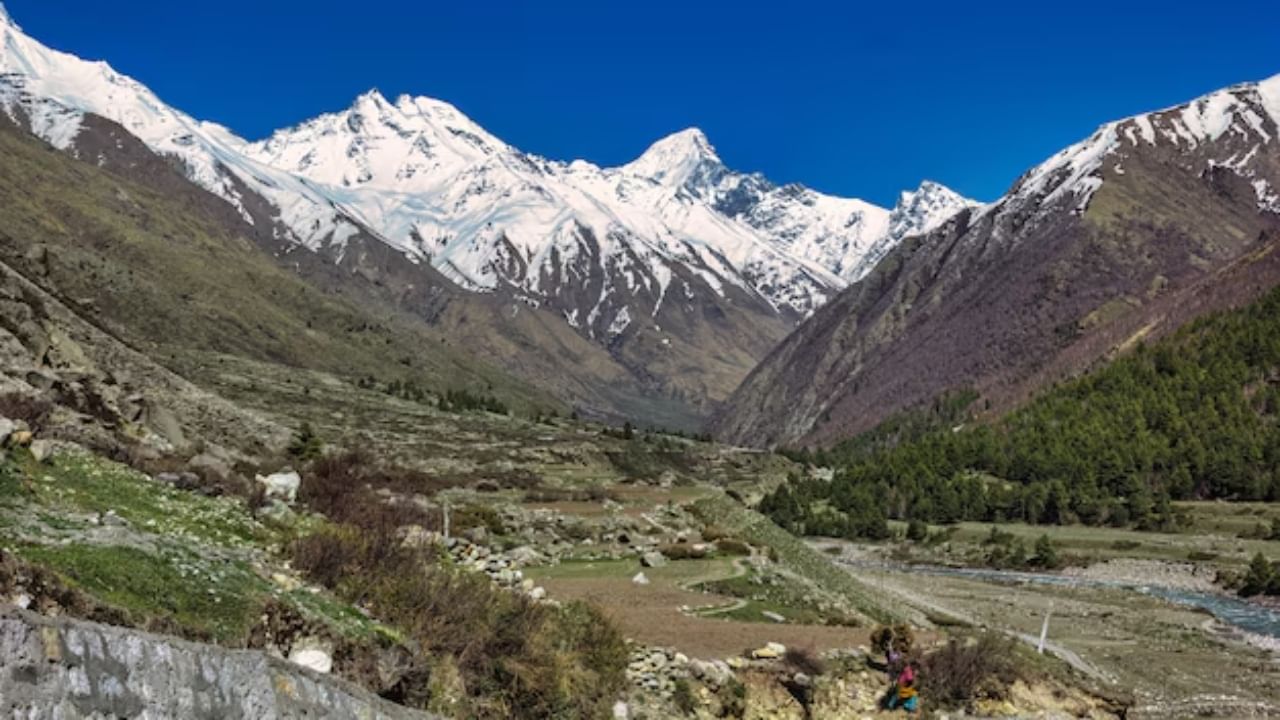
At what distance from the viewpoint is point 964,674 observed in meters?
30.6

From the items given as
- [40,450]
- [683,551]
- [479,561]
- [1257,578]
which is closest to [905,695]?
[479,561]

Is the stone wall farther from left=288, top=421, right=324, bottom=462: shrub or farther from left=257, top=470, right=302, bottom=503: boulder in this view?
left=288, top=421, right=324, bottom=462: shrub

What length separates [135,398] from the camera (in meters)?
38.4

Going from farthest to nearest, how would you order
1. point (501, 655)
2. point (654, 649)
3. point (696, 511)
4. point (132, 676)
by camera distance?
1. point (696, 511)
2. point (654, 649)
3. point (501, 655)
4. point (132, 676)

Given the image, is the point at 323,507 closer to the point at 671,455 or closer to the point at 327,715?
the point at 327,715

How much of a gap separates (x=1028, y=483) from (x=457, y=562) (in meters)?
148

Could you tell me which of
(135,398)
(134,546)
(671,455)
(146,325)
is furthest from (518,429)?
(134,546)

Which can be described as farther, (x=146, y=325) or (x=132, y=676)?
(x=146, y=325)

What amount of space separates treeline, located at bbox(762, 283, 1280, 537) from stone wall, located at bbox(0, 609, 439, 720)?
12998 cm

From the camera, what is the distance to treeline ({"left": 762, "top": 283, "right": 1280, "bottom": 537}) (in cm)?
14288

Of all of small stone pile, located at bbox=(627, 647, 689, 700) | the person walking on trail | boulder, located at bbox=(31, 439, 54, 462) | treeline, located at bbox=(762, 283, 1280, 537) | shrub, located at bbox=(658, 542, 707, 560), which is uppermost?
treeline, located at bbox=(762, 283, 1280, 537)

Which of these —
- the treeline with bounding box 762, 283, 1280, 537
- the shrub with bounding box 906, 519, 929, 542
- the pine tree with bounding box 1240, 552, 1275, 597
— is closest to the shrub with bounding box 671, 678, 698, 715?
the pine tree with bounding box 1240, 552, 1275, 597

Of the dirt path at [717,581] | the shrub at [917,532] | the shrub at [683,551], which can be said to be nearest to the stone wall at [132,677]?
the dirt path at [717,581]

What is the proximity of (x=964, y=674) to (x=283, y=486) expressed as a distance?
20678 millimetres
